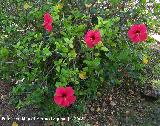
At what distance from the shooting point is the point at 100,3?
12.3ft

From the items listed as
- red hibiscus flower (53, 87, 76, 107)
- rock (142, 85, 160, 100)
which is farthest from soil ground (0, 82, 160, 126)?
red hibiscus flower (53, 87, 76, 107)

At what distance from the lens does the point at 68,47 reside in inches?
128

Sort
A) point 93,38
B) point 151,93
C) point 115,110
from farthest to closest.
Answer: point 151,93
point 115,110
point 93,38

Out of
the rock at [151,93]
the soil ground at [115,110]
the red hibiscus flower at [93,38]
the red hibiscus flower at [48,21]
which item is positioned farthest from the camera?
the rock at [151,93]

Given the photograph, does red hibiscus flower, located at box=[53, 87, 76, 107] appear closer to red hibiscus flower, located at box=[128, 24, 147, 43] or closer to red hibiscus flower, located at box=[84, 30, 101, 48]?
red hibiscus flower, located at box=[84, 30, 101, 48]

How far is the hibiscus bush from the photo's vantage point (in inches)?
128

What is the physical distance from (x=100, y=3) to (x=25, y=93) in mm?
1172

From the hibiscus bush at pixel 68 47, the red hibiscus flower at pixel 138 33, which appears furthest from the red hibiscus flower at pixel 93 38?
the red hibiscus flower at pixel 138 33

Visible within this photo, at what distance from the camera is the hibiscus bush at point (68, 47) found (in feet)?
10.6

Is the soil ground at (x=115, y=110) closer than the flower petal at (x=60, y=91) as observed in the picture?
No

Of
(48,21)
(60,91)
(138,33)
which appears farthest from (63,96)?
(138,33)

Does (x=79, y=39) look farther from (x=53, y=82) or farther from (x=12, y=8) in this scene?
(x=12, y=8)

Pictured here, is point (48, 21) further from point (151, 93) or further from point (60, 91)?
point (151, 93)

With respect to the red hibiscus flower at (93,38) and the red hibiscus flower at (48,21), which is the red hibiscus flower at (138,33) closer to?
the red hibiscus flower at (93,38)
